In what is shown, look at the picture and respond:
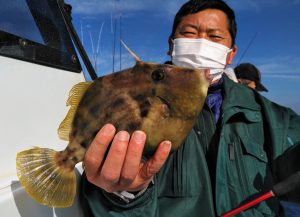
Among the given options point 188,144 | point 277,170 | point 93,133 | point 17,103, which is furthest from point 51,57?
point 277,170

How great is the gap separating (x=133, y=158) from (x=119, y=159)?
0.07 metres

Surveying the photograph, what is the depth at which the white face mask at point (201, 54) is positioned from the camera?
341 centimetres

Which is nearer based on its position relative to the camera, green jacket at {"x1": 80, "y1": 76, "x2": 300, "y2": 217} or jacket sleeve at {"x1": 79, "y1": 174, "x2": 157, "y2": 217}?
jacket sleeve at {"x1": 79, "y1": 174, "x2": 157, "y2": 217}

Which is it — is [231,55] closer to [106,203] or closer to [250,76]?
[106,203]

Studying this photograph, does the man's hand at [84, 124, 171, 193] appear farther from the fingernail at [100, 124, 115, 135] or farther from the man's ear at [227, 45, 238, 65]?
the man's ear at [227, 45, 238, 65]

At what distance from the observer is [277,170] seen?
2977mm

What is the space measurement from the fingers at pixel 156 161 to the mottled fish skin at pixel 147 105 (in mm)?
37

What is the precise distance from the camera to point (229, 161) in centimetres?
275

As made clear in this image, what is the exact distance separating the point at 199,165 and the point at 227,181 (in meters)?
0.25

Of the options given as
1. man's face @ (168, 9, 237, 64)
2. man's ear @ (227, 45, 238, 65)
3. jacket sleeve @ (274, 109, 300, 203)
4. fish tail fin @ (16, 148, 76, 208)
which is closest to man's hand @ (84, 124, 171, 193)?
fish tail fin @ (16, 148, 76, 208)

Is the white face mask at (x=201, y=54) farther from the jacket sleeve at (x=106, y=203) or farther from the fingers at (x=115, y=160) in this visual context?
the fingers at (x=115, y=160)

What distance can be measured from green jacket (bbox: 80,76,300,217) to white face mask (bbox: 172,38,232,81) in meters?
0.36

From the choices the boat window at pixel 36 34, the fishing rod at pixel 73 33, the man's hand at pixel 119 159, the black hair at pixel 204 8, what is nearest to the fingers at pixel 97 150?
the man's hand at pixel 119 159

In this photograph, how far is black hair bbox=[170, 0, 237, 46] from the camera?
3631 millimetres
